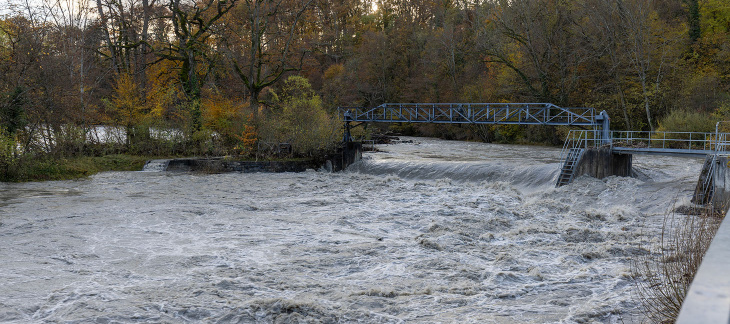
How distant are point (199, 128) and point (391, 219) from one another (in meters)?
16.4

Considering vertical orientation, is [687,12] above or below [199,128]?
above

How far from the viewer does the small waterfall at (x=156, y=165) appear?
85.0ft

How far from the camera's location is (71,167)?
23438mm

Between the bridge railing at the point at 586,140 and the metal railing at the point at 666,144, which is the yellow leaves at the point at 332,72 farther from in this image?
the metal railing at the point at 666,144

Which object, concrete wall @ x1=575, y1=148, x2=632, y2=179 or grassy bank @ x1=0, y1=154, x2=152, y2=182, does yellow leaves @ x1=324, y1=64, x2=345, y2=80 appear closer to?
grassy bank @ x1=0, y1=154, x2=152, y2=182

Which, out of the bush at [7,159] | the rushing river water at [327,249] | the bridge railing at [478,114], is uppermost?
the bridge railing at [478,114]

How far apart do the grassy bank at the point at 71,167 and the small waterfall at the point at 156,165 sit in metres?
0.29

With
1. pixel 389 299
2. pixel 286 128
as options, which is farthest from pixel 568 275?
pixel 286 128

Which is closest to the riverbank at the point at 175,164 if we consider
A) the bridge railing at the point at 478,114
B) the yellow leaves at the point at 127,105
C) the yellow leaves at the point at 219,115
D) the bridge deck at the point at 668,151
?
the yellow leaves at the point at 127,105

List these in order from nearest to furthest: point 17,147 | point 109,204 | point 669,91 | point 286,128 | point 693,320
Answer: point 693,320, point 109,204, point 17,147, point 286,128, point 669,91

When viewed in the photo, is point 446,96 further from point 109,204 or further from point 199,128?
point 109,204

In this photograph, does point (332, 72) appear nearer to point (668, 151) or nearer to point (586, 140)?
point (586, 140)

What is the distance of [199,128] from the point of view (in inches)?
1138

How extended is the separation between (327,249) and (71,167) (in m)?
16.1
